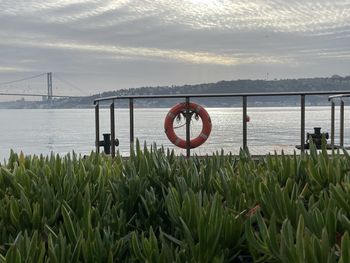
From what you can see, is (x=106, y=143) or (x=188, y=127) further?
(x=106, y=143)

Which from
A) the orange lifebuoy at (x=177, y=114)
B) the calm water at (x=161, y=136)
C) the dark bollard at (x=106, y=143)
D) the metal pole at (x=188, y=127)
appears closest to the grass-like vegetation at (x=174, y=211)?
the calm water at (x=161, y=136)

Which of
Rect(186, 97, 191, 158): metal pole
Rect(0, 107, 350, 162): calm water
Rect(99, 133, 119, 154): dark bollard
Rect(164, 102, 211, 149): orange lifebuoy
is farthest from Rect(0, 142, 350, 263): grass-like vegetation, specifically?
Rect(99, 133, 119, 154): dark bollard

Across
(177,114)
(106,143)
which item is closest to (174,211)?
(177,114)

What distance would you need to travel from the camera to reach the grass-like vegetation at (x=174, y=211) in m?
1.59

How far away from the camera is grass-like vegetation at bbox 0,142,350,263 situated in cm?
159

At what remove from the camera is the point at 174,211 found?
190cm

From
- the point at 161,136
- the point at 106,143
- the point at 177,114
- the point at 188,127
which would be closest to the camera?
the point at 188,127

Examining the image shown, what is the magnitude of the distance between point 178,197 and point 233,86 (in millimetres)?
19234

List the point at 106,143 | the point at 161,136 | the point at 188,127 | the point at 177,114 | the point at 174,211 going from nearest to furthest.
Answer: the point at 174,211
the point at 188,127
the point at 177,114
the point at 106,143
the point at 161,136

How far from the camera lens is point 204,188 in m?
2.32

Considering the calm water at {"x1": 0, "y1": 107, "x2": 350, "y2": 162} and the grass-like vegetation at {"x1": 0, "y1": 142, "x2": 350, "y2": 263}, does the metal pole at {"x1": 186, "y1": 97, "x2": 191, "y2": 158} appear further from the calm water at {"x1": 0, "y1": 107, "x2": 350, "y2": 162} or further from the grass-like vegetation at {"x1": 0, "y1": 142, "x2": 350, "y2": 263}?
the grass-like vegetation at {"x1": 0, "y1": 142, "x2": 350, "y2": 263}

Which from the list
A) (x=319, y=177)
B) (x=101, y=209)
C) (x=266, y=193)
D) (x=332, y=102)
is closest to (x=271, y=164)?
(x=319, y=177)

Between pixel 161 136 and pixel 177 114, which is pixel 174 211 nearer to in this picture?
pixel 177 114

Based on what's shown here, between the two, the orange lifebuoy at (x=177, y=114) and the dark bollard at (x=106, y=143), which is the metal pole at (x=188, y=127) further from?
the dark bollard at (x=106, y=143)
